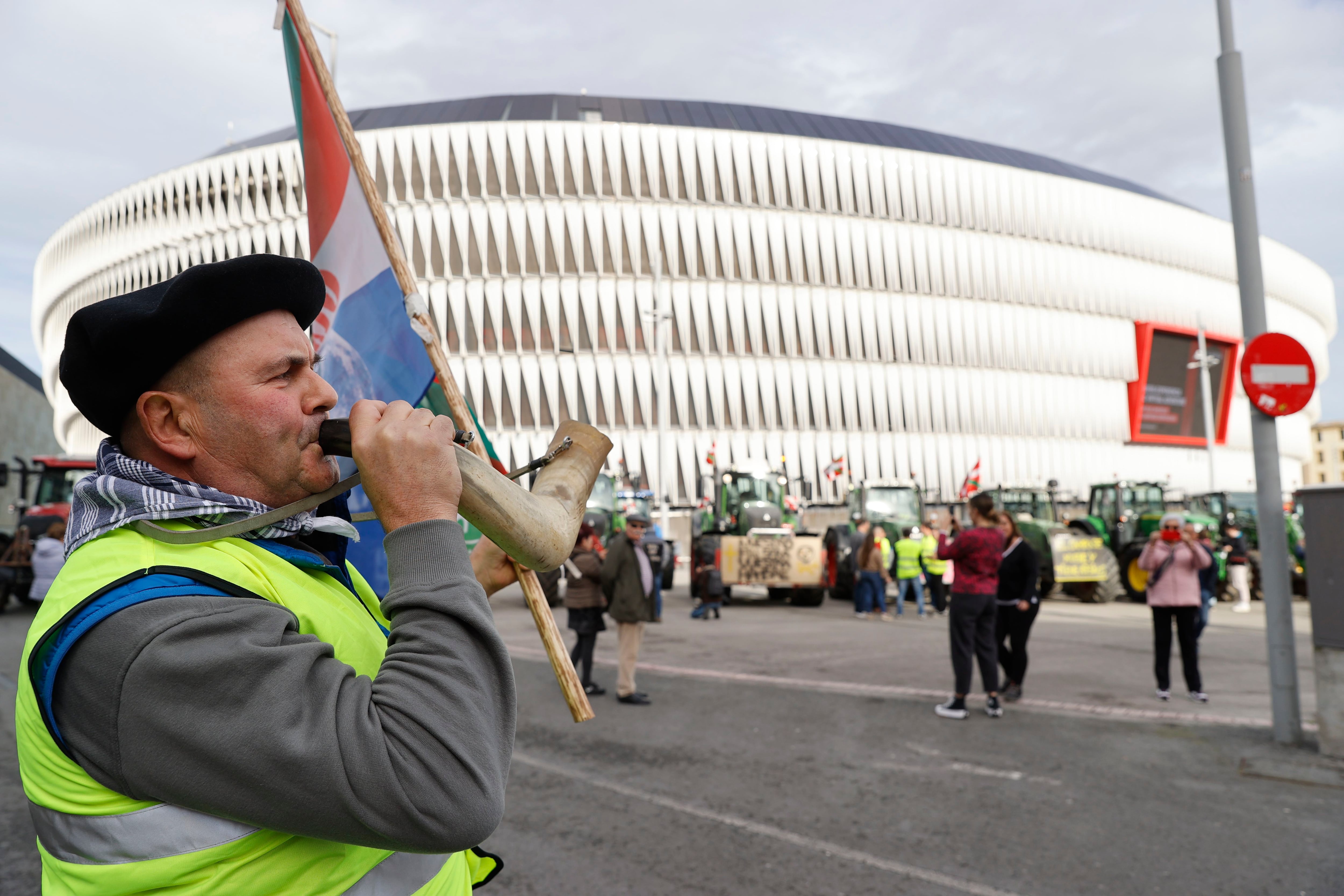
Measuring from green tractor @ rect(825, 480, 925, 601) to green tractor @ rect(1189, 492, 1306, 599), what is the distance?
6.78 metres

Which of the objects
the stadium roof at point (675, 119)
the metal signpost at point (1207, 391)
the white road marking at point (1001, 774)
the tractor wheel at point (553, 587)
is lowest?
the white road marking at point (1001, 774)

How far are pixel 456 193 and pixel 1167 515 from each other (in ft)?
145

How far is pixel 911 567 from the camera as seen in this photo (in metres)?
17.3

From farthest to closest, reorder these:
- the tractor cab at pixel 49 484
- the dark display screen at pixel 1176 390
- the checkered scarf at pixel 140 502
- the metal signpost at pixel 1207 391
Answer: the dark display screen at pixel 1176 390, the metal signpost at pixel 1207 391, the tractor cab at pixel 49 484, the checkered scarf at pixel 140 502

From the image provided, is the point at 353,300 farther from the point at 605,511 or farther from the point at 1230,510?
the point at 1230,510

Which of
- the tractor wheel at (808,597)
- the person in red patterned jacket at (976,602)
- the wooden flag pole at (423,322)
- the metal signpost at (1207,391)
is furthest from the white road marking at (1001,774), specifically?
the metal signpost at (1207,391)

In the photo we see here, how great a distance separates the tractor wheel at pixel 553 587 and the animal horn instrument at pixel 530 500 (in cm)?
1245

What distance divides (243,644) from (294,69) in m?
2.51

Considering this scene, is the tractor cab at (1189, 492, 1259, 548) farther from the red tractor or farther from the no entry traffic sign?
the red tractor

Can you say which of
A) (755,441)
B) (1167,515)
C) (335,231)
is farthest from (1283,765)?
(755,441)

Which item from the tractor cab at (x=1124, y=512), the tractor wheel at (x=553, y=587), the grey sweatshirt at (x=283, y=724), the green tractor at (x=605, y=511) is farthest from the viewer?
the tractor cab at (x=1124, y=512)

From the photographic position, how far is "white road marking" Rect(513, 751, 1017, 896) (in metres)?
4.27

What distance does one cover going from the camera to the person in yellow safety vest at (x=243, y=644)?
97cm

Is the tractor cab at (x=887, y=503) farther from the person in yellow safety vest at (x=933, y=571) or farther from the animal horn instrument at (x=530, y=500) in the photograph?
the animal horn instrument at (x=530, y=500)
